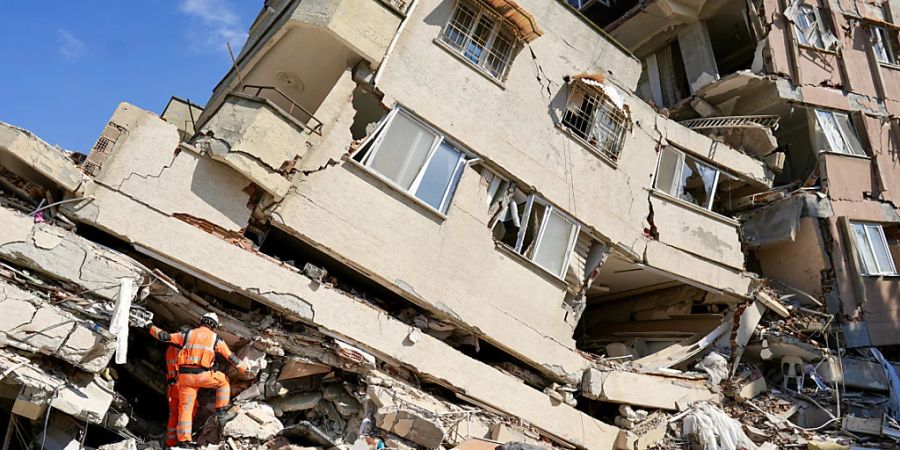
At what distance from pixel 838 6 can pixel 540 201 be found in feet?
38.8

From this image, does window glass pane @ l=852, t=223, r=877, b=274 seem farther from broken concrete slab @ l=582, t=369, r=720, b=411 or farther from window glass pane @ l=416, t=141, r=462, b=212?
window glass pane @ l=416, t=141, r=462, b=212

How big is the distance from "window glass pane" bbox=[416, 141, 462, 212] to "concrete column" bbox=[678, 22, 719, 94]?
8437mm

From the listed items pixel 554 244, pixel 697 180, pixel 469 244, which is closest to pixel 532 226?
pixel 554 244

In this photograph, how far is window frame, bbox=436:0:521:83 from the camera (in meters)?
10.3

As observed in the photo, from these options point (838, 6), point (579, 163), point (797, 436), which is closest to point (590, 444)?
point (797, 436)

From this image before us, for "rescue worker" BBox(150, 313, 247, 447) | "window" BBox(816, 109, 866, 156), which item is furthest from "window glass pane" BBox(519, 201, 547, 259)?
"window" BBox(816, 109, 866, 156)

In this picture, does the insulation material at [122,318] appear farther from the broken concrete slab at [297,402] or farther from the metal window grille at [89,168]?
the broken concrete slab at [297,402]

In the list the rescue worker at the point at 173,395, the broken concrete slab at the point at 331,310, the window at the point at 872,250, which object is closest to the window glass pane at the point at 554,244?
the broken concrete slab at the point at 331,310

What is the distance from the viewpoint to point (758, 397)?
11.8 m

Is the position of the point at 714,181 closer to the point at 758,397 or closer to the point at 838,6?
the point at 758,397

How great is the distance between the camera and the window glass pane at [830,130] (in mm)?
14961

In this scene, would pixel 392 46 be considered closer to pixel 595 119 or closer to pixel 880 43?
pixel 595 119

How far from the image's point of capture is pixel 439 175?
9.61 meters

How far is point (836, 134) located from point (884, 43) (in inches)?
155
